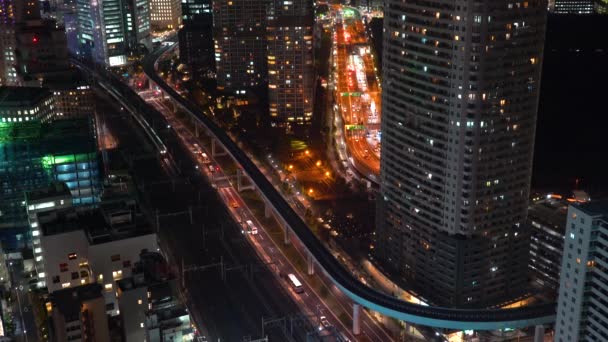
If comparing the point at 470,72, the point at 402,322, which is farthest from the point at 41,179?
the point at 470,72

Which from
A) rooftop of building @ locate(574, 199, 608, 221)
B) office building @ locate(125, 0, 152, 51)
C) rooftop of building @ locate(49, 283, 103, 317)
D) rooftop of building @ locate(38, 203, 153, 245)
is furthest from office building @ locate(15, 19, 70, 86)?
rooftop of building @ locate(574, 199, 608, 221)

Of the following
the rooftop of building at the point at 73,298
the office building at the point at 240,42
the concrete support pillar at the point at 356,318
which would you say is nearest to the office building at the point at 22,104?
the office building at the point at 240,42

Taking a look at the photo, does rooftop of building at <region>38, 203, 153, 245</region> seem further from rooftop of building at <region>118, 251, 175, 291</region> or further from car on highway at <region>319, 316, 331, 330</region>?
car on highway at <region>319, 316, 331, 330</region>

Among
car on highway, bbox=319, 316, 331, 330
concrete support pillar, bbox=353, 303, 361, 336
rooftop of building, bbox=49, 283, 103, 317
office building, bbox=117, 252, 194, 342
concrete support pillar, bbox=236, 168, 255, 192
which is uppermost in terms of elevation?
rooftop of building, bbox=49, 283, 103, 317

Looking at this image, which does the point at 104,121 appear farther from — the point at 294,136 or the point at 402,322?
the point at 402,322

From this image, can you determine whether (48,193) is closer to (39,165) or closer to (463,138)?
(39,165)

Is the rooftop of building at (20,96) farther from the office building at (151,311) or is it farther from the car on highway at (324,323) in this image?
the car on highway at (324,323)

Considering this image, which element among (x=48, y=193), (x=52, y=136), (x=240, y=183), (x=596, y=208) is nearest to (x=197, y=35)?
(x=240, y=183)
